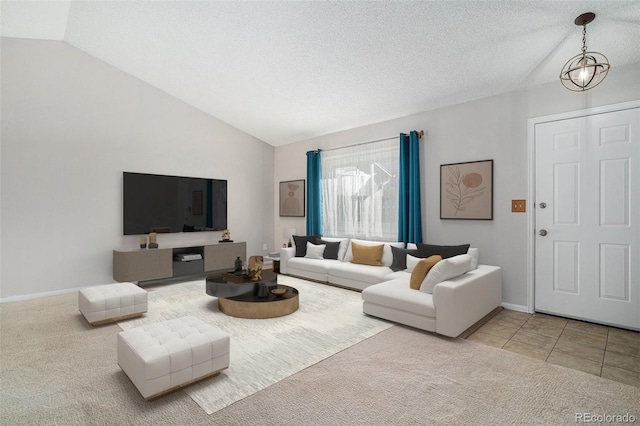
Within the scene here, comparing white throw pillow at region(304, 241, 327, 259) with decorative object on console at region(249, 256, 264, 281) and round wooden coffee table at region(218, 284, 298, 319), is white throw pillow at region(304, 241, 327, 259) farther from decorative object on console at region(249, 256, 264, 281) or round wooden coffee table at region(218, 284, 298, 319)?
round wooden coffee table at region(218, 284, 298, 319)

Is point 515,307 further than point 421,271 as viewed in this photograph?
Yes

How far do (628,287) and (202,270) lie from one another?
5587 millimetres

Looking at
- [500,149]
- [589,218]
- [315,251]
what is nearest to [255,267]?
[315,251]

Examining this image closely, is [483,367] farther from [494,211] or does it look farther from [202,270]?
[202,270]

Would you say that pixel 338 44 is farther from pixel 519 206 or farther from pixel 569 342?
pixel 569 342

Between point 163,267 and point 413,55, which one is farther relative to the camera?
point 163,267

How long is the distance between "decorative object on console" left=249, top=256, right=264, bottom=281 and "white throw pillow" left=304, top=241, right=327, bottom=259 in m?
1.73

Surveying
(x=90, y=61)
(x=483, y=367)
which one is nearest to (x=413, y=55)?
(x=483, y=367)

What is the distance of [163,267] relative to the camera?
5051 mm

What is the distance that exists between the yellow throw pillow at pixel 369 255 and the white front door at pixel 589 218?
6.46 feet

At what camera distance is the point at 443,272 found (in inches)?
125

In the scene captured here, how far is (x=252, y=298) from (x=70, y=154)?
337 cm

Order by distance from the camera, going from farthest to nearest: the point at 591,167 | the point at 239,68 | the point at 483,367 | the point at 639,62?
the point at 239,68 < the point at 591,167 < the point at 639,62 < the point at 483,367

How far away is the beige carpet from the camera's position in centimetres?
191
